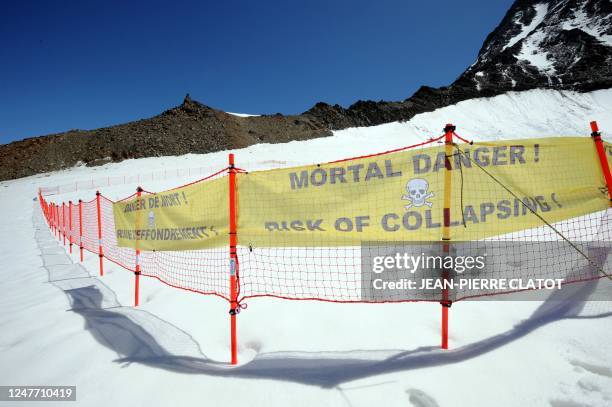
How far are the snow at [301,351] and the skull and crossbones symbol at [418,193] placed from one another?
55.2 inches

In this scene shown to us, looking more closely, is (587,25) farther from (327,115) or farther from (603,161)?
(603,161)

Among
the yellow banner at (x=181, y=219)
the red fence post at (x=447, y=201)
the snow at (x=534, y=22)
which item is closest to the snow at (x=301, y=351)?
the red fence post at (x=447, y=201)

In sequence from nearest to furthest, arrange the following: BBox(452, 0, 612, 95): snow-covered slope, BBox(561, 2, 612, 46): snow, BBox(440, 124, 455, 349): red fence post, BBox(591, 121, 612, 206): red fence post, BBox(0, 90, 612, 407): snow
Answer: BBox(0, 90, 612, 407): snow, BBox(440, 124, 455, 349): red fence post, BBox(591, 121, 612, 206): red fence post, BBox(452, 0, 612, 95): snow-covered slope, BBox(561, 2, 612, 46): snow

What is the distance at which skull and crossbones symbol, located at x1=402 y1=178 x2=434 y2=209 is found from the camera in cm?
286

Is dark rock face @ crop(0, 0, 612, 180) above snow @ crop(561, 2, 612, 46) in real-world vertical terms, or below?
below

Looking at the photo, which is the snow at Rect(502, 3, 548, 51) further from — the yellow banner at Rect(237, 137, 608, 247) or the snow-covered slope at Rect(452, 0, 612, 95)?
the yellow banner at Rect(237, 137, 608, 247)

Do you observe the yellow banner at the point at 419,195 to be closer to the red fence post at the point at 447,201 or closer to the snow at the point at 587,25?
the red fence post at the point at 447,201

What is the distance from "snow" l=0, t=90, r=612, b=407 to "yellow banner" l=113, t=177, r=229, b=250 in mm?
995

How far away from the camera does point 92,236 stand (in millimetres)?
11164

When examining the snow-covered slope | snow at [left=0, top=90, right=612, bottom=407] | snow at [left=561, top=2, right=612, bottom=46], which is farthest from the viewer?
snow at [left=561, top=2, right=612, bottom=46]

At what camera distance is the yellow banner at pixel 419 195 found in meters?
2.87

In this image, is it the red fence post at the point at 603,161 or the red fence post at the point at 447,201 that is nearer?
the red fence post at the point at 447,201

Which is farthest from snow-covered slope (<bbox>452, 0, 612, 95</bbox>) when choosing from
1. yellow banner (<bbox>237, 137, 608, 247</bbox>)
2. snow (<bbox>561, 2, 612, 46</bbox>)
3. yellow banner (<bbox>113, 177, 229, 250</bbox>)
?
yellow banner (<bbox>113, 177, 229, 250</bbox>)

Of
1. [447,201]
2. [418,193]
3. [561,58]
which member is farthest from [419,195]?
[561,58]
